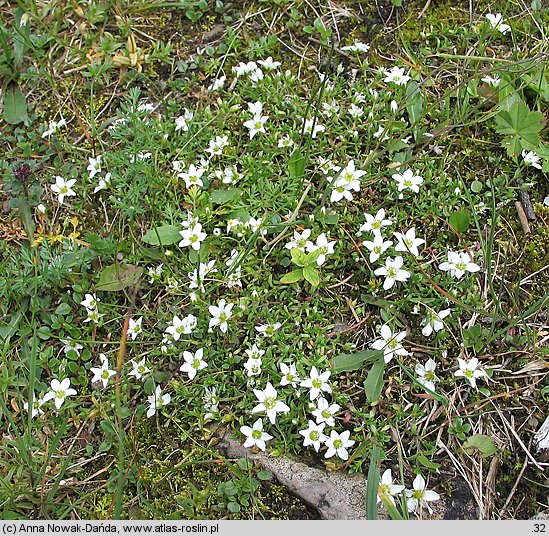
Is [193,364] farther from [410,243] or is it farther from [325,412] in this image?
[410,243]

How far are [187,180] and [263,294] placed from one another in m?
0.80

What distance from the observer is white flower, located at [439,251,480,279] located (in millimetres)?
3057

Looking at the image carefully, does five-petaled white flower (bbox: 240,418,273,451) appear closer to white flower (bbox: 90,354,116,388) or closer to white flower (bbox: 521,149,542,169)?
white flower (bbox: 90,354,116,388)

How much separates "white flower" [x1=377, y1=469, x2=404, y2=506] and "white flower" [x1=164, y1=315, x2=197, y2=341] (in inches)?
45.8

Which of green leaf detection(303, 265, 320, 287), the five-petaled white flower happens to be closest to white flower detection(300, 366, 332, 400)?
the five-petaled white flower

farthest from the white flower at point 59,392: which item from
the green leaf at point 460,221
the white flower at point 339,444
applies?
the green leaf at point 460,221

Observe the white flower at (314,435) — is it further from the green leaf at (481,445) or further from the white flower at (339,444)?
the green leaf at (481,445)

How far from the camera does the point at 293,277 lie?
10.2 ft

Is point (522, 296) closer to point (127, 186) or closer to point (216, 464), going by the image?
point (216, 464)

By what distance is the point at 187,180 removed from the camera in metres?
A: 3.39


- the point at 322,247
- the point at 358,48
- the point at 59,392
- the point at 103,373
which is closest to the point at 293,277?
→ the point at 322,247

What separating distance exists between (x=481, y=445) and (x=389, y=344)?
2.03 feet

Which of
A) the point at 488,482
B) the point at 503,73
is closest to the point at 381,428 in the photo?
the point at 488,482

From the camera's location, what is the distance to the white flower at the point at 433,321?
2992 millimetres
